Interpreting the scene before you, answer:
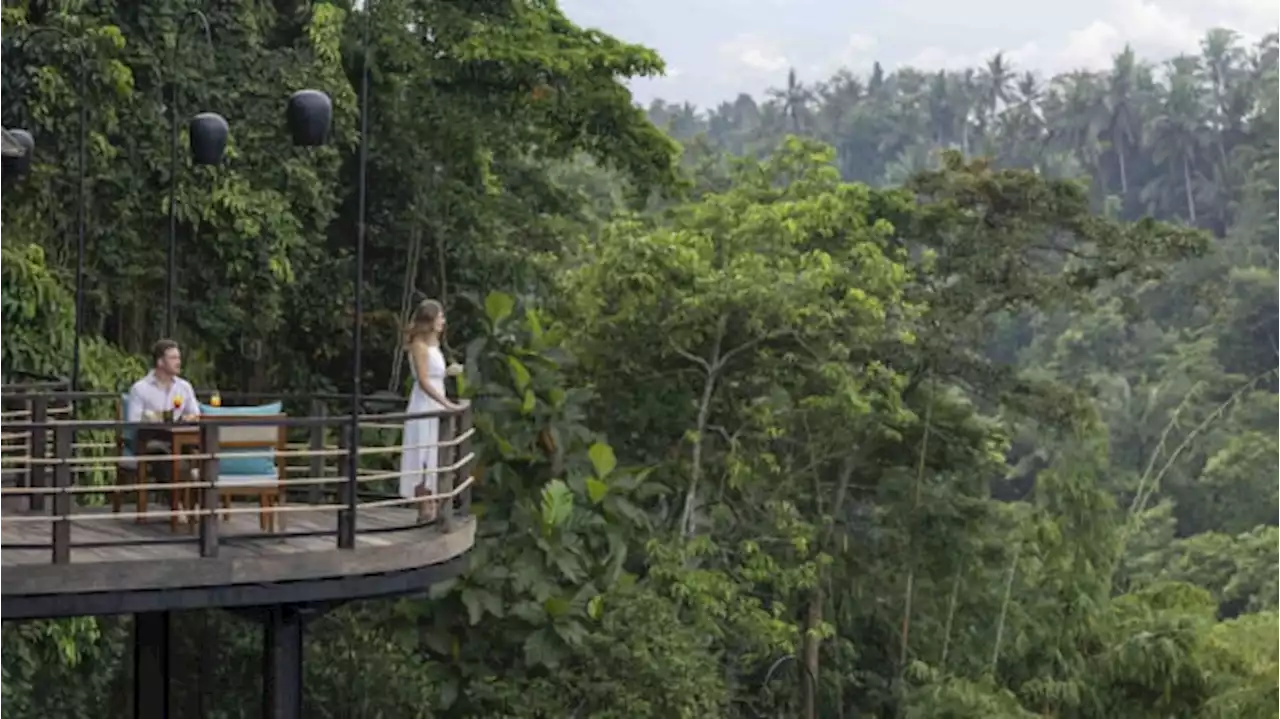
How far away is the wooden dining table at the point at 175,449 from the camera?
7383mm

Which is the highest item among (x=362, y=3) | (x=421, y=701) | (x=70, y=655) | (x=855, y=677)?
(x=362, y=3)

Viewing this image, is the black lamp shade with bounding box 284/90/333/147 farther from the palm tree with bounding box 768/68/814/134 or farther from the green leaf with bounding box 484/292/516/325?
the palm tree with bounding box 768/68/814/134

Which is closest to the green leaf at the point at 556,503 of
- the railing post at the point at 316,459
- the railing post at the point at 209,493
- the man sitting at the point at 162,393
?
the railing post at the point at 316,459

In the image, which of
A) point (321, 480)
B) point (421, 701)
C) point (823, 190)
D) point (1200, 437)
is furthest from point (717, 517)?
point (1200, 437)

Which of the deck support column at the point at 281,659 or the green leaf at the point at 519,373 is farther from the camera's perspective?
the green leaf at the point at 519,373

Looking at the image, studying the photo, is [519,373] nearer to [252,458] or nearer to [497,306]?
[497,306]

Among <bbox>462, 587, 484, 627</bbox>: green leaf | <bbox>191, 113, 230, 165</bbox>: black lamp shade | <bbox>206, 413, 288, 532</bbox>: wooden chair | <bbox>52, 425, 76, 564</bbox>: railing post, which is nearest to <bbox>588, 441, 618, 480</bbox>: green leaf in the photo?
<bbox>462, 587, 484, 627</bbox>: green leaf

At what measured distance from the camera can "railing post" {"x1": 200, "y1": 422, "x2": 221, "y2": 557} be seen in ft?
23.3

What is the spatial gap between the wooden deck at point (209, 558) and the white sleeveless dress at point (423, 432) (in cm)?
23

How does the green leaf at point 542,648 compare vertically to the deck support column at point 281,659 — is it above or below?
below

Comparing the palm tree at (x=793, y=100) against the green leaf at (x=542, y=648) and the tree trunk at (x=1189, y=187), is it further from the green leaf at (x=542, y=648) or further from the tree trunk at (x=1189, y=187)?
the green leaf at (x=542, y=648)

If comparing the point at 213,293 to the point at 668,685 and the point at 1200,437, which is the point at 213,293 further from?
the point at 1200,437

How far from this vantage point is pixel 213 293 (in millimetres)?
13930

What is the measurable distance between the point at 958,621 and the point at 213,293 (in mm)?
9951
